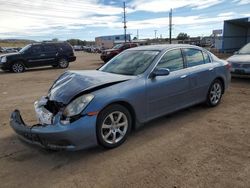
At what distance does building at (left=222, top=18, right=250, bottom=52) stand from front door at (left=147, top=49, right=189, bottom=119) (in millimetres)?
21776

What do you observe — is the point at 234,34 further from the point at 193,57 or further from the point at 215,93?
the point at 193,57

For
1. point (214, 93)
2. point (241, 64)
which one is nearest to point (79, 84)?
point (214, 93)

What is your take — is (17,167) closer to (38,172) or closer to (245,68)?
(38,172)

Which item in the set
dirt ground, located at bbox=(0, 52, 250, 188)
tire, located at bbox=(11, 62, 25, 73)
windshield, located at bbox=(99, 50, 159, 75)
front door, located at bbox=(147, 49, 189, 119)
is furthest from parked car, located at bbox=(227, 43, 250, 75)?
tire, located at bbox=(11, 62, 25, 73)

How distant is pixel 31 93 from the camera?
8.80 metres

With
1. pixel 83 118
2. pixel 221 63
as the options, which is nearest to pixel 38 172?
pixel 83 118

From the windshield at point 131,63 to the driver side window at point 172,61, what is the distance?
0.19m

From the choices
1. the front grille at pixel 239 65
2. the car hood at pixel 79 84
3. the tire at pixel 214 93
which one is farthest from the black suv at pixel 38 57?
the tire at pixel 214 93

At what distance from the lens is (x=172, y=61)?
5.11 meters

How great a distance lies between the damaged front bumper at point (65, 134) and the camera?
11.5 ft

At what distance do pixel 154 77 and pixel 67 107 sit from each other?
1671mm

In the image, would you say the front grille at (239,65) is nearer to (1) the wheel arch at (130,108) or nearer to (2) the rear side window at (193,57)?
(2) the rear side window at (193,57)

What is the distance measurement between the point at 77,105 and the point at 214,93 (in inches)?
145

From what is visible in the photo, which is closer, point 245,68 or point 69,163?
point 69,163
